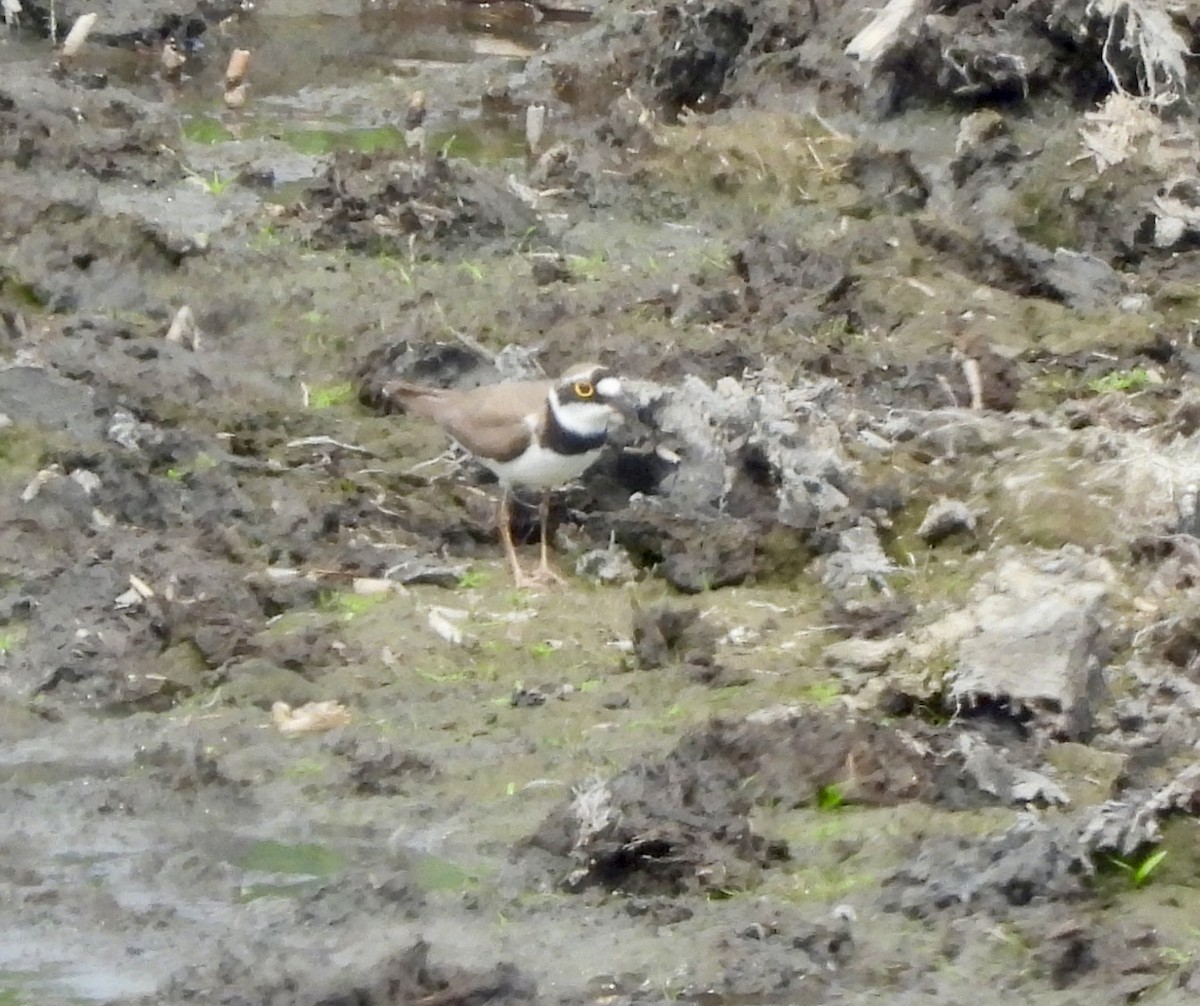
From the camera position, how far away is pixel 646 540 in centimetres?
837

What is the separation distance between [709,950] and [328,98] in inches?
470

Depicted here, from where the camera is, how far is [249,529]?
8086mm

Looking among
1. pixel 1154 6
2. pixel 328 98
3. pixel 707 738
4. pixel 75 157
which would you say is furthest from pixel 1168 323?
pixel 328 98

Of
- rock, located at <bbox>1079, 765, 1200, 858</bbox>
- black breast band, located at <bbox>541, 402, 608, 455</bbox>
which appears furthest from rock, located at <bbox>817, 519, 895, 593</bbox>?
rock, located at <bbox>1079, 765, 1200, 858</bbox>

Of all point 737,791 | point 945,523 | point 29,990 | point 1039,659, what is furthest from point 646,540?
point 29,990

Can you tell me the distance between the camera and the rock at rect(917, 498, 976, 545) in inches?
324

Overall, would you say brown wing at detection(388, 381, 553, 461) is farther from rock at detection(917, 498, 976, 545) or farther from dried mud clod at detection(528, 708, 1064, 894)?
dried mud clod at detection(528, 708, 1064, 894)

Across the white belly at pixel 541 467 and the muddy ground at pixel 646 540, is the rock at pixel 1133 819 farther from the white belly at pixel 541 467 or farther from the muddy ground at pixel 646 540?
the white belly at pixel 541 467

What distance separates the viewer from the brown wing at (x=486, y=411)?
27.8 ft

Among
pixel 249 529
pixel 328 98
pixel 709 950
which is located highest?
pixel 709 950

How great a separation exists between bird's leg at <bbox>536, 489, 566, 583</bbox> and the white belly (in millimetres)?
96

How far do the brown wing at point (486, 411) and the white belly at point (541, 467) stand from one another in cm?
4

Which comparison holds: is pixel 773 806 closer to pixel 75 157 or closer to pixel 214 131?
pixel 75 157

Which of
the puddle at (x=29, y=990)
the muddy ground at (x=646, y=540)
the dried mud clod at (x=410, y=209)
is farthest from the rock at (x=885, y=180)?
the puddle at (x=29, y=990)
